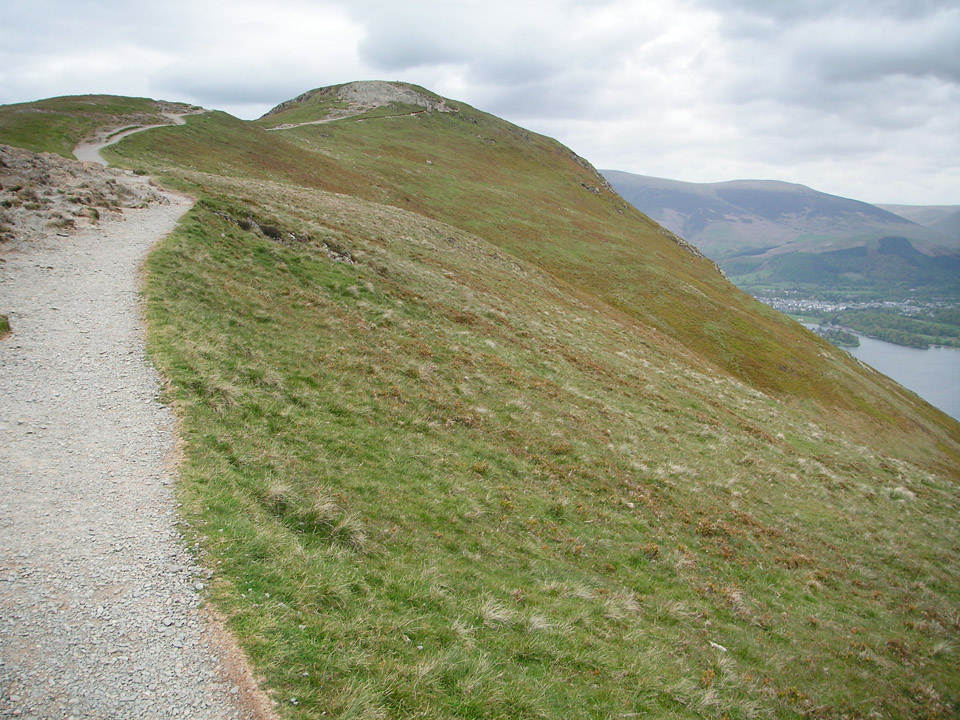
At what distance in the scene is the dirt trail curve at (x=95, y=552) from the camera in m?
5.75

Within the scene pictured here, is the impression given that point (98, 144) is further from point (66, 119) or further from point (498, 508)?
point (498, 508)

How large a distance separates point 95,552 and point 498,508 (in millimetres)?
9265

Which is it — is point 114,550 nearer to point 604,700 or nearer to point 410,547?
point 410,547

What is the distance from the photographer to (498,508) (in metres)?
14.0

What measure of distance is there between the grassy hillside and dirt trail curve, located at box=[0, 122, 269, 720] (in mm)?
558

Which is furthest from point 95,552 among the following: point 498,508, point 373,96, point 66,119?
point 373,96

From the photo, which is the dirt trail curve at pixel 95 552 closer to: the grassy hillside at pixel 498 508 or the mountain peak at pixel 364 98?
the grassy hillside at pixel 498 508

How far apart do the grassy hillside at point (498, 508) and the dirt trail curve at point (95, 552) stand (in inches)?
22.0

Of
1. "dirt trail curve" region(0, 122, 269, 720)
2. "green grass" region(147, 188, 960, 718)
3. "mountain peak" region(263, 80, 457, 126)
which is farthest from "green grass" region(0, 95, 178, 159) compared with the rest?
"mountain peak" region(263, 80, 457, 126)

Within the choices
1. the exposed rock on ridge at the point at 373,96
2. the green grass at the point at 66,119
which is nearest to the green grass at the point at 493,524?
the green grass at the point at 66,119

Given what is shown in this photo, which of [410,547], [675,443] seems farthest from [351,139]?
[410,547]

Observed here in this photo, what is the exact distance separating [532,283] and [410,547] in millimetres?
40350

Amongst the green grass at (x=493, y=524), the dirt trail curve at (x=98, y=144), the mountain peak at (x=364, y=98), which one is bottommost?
the green grass at (x=493, y=524)

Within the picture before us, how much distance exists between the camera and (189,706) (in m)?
5.71
